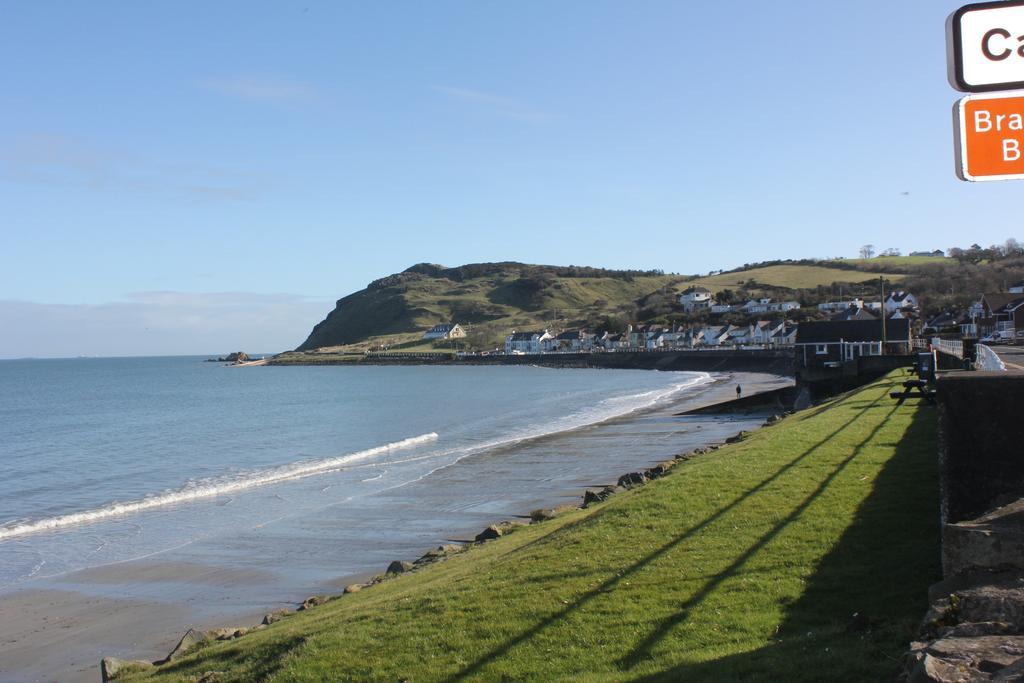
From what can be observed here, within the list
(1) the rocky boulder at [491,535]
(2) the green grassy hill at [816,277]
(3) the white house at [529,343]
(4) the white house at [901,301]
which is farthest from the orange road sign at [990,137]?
(3) the white house at [529,343]

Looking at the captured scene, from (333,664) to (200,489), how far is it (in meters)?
22.5

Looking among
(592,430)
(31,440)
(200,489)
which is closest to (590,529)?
(200,489)

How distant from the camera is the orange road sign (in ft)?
13.2

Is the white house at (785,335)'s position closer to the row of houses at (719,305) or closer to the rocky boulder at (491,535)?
the row of houses at (719,305)

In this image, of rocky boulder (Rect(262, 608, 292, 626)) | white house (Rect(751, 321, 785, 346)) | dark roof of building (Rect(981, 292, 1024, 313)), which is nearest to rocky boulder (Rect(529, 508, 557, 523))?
rocky boulder (Rect(262, 608, 292, 626))

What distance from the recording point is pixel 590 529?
11656 millimetres

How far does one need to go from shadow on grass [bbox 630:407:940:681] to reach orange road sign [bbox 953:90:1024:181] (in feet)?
11.1

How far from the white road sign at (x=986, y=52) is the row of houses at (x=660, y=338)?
120 meters

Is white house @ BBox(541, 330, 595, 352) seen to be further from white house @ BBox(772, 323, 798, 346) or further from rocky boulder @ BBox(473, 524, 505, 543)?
rocky boulder @ BBox(473, 524, 505, 543)

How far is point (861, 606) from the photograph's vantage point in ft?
24.1

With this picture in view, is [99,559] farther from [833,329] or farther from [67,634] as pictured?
[833,329]

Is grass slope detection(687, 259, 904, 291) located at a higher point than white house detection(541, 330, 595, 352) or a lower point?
higher

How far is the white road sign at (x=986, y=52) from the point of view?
3994 millimetres

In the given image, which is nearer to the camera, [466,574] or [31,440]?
[466,574]
